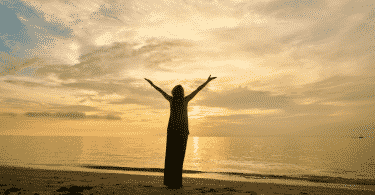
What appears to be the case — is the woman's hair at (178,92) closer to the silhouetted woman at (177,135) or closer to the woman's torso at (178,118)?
the silhouetted woman at (177,135)

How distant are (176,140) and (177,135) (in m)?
0.19

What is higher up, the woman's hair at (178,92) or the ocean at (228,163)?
the woman's hair at (178,92)

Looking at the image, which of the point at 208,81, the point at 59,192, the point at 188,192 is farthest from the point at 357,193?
the point at 59,192

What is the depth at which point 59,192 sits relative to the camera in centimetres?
821

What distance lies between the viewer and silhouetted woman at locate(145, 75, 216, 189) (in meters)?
8.44

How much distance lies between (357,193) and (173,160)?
32.8 ft

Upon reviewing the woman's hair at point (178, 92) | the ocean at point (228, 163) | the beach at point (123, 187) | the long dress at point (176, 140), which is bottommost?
the ocean at point (228, 163)

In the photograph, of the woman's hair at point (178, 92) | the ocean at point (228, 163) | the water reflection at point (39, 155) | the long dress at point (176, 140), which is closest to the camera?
the long dress at point (176, 140)

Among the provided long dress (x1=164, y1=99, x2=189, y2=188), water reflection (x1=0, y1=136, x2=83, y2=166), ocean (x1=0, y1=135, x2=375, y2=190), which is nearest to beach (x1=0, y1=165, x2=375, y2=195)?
long dress (x1=164, y1=99, x2=189, y2=188)

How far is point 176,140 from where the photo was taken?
8422 mm

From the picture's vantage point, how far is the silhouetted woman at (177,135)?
27.7ft

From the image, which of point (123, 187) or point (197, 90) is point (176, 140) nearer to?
point (197, 90)

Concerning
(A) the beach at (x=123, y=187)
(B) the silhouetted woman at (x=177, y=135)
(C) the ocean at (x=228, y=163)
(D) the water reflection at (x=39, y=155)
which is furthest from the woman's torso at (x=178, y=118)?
(D) the water reflection at (x=39, y=155)

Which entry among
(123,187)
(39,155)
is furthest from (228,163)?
(39,155)
